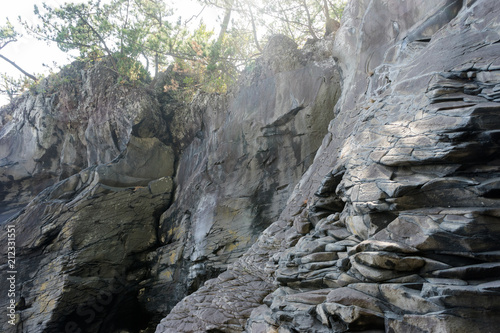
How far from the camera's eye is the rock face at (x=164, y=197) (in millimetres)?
11773

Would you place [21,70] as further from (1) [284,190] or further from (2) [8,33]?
(1) [284,190]

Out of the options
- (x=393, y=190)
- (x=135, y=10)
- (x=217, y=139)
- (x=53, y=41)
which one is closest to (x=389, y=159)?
(x=393, y=190)

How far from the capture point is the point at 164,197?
15.2 m

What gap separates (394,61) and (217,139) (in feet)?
28.2

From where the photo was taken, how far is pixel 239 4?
14.9 meters

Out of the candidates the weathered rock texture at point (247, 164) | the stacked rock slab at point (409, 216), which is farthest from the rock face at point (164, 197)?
the stacked rock slab at point (409, 216)

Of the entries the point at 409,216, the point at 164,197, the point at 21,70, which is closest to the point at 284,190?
the point at 164,197

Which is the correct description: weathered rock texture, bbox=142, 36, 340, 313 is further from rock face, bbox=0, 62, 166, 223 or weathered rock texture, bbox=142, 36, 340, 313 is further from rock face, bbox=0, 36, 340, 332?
rock face, bbox=0, 62, 166, 223

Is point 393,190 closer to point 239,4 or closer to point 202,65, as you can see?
point 202,65

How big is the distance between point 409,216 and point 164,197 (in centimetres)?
1298

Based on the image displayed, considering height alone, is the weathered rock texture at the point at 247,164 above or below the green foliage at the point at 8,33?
below

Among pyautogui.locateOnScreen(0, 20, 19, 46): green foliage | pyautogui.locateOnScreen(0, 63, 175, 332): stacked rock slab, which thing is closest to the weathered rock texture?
pyautogui.locateOnScreen(0, 63, 175, 332): stacked rock slab

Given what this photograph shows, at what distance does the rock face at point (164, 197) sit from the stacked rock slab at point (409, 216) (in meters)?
4.54

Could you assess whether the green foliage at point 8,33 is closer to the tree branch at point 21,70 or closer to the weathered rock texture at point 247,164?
the tree branch at point 21,70
